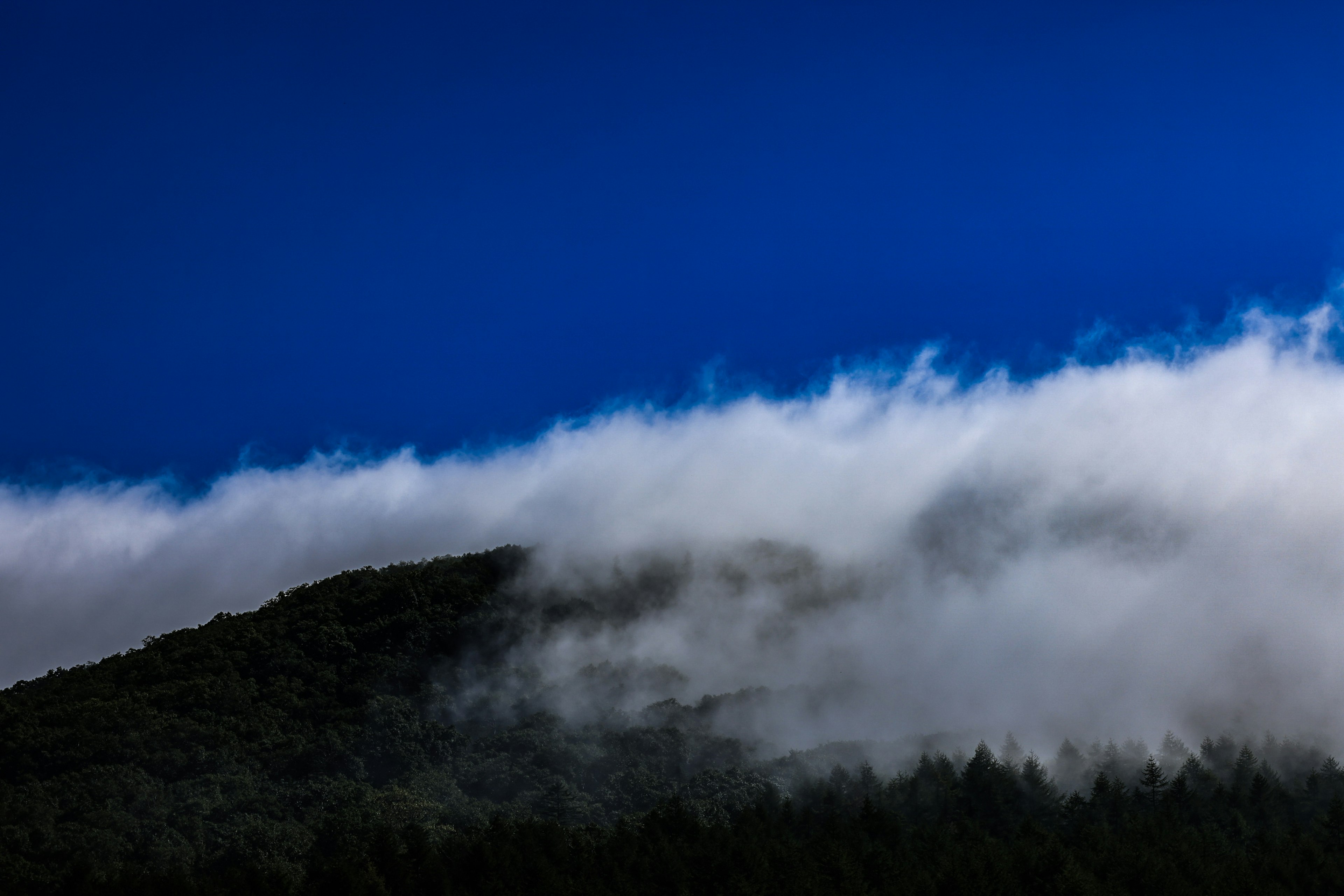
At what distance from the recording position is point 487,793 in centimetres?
11825

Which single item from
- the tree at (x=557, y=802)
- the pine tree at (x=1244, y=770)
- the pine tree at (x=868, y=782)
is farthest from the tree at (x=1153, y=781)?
the tree at (x=557, y=802)

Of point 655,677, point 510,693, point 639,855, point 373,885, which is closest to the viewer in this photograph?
point 373,885

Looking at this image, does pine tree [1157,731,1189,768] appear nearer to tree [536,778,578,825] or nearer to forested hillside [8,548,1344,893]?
forested hillside [8,548,1344,893]

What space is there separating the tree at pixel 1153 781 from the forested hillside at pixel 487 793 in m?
0.40

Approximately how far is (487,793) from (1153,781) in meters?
66.2

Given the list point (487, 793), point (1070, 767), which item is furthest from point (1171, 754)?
point (487, 793)

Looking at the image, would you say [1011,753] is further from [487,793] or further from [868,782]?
[487,793]

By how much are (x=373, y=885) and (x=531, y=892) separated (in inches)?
414

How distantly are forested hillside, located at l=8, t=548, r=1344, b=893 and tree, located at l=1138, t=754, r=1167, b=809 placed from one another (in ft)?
1.31

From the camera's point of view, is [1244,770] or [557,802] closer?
[557,802]

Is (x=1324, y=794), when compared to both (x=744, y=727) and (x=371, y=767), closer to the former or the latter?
(x=744, y=727)

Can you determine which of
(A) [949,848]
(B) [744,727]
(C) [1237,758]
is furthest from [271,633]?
(C) [1237,758]

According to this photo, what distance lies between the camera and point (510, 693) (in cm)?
14362

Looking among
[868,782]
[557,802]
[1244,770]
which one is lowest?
[1244,770]
